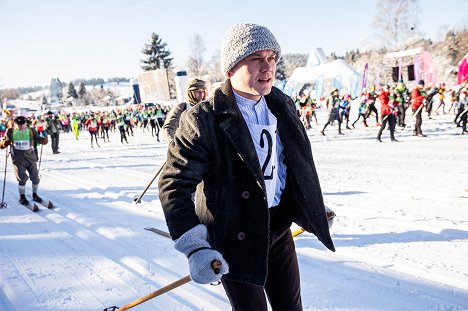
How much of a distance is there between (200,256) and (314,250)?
2.66 meters

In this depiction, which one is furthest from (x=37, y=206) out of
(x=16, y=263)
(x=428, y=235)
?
(x=428, y=235)

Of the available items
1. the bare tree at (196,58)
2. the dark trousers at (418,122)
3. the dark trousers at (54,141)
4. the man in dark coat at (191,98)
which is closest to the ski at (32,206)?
the man in dark coat at (191,98)

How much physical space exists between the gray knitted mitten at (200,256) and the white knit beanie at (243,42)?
0.75 m

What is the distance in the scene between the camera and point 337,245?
3828mm

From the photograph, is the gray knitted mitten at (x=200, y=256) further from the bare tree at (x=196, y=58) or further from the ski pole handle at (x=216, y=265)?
the bare tree at (x=196, y=58)

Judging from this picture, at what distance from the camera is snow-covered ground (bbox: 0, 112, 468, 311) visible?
115 inches

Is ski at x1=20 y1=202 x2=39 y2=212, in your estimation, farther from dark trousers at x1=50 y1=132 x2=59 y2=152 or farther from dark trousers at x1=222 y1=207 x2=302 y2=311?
dark trousers at x1=50 y1=132 x2=59 y2=152

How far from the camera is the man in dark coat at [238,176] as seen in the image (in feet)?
4.70

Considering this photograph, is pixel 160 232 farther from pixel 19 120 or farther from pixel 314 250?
pixel 19 120

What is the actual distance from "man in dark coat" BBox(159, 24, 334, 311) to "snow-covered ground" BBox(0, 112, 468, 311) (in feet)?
4.86

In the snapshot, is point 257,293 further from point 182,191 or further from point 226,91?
point 226,91

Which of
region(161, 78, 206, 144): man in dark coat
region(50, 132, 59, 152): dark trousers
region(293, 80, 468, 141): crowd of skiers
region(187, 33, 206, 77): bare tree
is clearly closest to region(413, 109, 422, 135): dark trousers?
region(293, 80, 468, 141): crowd of skiers

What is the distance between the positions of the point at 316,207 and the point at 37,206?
6.08 meters

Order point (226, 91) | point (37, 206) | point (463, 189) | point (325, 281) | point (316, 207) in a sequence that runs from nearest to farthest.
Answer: point (226, 91) < point (316, 207) < point (325, 281) < point (463, 189) < point (37, 206)
